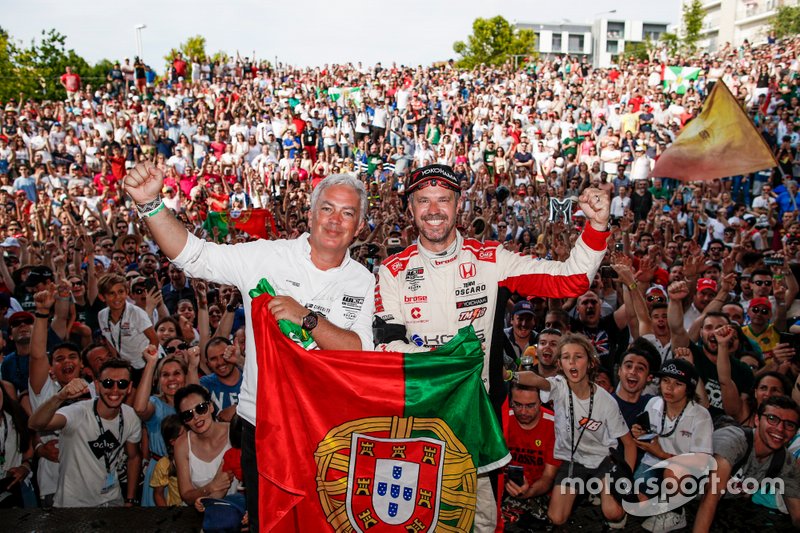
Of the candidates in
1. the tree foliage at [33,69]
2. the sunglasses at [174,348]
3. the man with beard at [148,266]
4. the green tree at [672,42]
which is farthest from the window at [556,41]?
the sunglasses at [174,348]

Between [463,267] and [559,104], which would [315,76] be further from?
[463,267]

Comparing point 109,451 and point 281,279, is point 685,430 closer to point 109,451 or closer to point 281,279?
point 281,279

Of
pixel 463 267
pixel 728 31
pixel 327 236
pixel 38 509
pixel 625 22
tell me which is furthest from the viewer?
pixel 625 22

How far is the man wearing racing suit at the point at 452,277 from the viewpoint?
364 cm

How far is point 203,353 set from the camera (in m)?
7.08

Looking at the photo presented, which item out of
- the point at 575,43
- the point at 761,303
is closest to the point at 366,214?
the point at 761,303

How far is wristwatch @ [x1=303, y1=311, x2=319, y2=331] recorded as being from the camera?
3211 mm

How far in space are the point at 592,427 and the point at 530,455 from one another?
0.65 meters

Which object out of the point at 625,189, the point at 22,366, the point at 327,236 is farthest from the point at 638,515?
the point at 625,189

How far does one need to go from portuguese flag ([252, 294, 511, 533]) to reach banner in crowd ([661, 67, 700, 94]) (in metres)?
23.0

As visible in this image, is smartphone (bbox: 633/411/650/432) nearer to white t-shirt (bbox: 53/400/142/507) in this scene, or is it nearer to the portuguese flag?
the portuguese flag

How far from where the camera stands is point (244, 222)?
12930mm

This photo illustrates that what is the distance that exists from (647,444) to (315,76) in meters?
25.4

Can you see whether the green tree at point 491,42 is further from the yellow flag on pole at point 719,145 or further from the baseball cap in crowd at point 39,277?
the baseball cap in crowd at point 39,277
